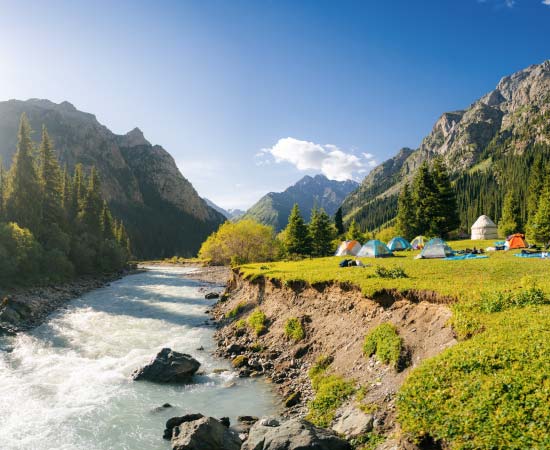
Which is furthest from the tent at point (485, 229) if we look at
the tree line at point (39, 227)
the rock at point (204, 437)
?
the tree line at point (39, 227)

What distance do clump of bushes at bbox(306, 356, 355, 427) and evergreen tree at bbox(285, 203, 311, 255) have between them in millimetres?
49102

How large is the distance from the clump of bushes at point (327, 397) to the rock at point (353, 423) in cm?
71

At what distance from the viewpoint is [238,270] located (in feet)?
129

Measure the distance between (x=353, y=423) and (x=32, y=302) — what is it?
118ft

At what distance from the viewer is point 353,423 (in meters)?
10.8

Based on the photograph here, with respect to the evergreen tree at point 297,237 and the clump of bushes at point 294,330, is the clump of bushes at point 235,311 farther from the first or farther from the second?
the evergreen tree at point 297,237

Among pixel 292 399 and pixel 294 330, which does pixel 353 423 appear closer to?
pixel 292 399

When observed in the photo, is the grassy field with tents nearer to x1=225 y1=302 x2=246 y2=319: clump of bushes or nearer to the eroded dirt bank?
the eroded dirt bank

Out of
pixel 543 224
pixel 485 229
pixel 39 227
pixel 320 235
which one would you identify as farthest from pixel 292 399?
pixel 485 229

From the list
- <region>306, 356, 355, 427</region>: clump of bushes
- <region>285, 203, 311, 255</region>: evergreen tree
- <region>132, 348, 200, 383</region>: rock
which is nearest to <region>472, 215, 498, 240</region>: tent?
<region>285, 203, 311, 255</region>: evergreen tree

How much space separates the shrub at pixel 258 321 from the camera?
2341cm

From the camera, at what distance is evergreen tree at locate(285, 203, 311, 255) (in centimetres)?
6425

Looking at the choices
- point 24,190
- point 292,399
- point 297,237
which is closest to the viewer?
point 292,399

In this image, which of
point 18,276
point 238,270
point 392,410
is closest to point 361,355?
point 392,410
